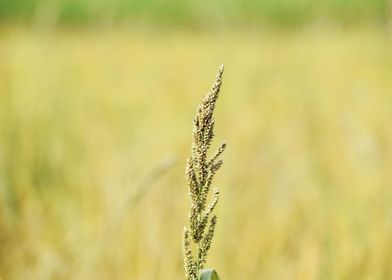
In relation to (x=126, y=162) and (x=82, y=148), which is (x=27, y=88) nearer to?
(x=82, y=148)

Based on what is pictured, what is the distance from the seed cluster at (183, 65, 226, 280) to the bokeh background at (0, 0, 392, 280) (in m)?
0.45

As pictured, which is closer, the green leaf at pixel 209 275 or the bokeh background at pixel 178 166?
the green leaf at pixel 209 275

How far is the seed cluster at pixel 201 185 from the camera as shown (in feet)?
1.49

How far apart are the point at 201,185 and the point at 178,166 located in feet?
5.01

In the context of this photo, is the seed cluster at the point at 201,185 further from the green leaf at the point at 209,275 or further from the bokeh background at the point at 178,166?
the bokeh background at the point at 178,166

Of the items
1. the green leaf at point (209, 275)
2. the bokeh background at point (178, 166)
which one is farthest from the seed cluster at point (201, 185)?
the bokeh background at point (178, 166)

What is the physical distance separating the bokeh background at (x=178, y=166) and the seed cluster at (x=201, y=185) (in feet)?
1.48

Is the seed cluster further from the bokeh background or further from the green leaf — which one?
the bokeh background

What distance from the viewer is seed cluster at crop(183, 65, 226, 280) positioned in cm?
46

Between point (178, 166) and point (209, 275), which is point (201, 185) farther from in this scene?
point (178, 166)

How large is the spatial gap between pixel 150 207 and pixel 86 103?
135 cm

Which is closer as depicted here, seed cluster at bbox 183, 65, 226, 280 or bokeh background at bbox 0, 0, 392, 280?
seed cluster at bbox 183, 65, 226, 280

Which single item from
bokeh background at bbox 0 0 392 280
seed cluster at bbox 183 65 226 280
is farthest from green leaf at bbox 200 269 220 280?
bokeh background at bbox 0 0 392 280

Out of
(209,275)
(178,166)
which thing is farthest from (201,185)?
(178,166)
